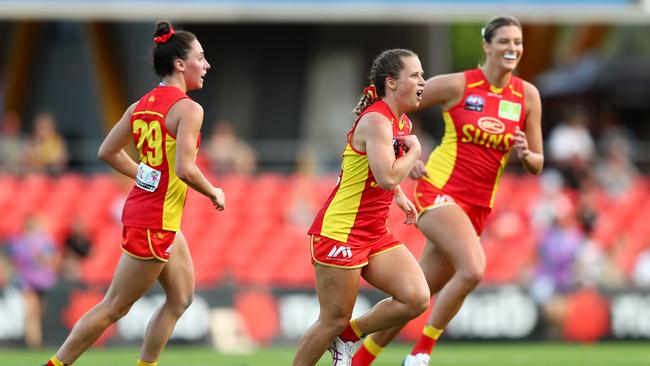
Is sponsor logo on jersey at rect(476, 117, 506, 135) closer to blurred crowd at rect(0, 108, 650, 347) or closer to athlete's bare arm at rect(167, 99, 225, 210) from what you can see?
athlete's bare arm at rect(167, 99, 225, 210)

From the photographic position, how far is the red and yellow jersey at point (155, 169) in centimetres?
775

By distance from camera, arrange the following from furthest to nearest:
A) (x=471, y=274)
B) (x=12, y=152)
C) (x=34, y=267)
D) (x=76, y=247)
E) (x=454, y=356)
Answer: (x=12, y=152)
(x=76, y=247)
(x=34, y=267)
(x=454, y=356)
(x=471, y=274)

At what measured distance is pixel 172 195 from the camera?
25.8ft

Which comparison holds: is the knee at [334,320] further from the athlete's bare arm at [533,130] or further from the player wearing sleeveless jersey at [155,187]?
the athlete's bare arm at [533,130]

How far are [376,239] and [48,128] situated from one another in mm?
11155

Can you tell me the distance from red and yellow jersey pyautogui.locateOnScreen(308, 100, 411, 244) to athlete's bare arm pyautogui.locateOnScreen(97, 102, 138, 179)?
1427 millimetres

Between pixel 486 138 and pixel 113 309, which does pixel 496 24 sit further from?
pixel 113 309

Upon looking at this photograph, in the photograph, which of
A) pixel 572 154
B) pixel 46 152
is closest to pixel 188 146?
pixel 46 152

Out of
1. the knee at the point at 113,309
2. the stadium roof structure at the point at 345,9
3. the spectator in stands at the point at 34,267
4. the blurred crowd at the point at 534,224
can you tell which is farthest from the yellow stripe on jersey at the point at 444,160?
the stadium roof structure at the point at 345,9

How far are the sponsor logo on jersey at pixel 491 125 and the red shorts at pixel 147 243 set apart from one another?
2.57 m

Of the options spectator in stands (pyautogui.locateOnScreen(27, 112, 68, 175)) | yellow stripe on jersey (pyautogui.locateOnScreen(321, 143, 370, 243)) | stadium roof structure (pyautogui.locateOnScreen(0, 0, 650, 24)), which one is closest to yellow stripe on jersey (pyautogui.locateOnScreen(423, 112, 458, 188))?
yellow stripe on jersey (pyautogui.locateOnScreen(321, 143, 370, 243))

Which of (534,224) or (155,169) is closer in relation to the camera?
(155,169)

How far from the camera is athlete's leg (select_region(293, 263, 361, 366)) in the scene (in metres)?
7.59

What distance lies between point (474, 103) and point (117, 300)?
304 cm
